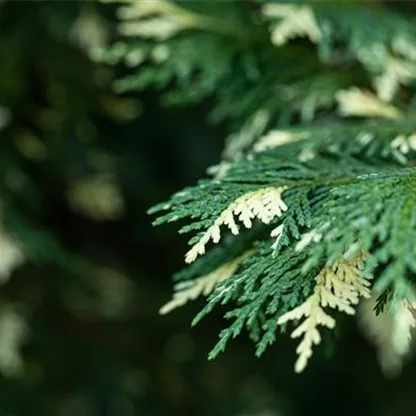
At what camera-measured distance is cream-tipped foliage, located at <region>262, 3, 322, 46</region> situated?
6.13 ft

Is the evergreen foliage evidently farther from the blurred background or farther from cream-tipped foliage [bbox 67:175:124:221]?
cream-tipped foliage [bbox 67:175:124:221]

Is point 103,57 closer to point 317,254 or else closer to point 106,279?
point 317,254

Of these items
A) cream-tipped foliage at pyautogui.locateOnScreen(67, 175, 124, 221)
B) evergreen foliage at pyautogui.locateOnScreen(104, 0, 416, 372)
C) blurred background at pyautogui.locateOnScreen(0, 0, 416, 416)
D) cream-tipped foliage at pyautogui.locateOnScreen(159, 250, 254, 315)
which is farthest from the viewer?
cream-tipped foliage at pyautogui.locateOnScreen(67, 175, 124, 221)

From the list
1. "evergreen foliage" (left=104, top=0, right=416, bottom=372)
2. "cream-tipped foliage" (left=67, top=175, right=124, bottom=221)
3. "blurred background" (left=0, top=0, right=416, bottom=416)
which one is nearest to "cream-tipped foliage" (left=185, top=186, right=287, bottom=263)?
"evergreen foliage" (left=104, top=0, right=416, bottom=372)

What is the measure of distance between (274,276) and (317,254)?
149 mm

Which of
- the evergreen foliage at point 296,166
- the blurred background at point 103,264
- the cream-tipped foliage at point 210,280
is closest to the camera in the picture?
the evergreen foliage at point 296,166

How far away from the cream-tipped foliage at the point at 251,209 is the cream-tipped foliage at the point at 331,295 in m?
0.11

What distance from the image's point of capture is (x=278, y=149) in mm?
1591

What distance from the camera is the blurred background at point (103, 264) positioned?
2932mm

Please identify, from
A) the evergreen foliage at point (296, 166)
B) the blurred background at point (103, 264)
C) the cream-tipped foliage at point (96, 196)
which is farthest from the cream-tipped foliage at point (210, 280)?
the cream-tipped foliage at point (96, 196)

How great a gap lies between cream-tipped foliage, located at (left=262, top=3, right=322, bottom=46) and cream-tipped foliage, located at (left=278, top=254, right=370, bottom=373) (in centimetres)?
85

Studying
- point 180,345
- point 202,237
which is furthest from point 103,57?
point 180,345

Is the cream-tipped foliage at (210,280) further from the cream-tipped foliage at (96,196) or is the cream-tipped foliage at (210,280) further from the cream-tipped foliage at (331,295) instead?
the cream-tipped foliage at (96,196)

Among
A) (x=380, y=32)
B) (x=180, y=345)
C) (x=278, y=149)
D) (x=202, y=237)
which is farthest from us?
(x=180, y=345)
